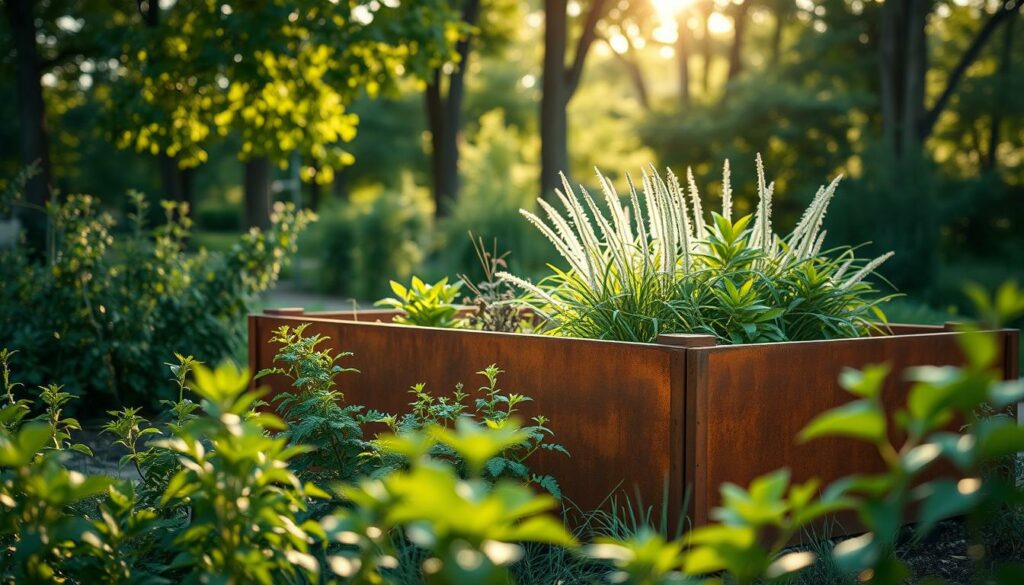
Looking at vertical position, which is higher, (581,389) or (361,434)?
(581,389)

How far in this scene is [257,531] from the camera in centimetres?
202

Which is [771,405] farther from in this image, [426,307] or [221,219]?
[221,219]

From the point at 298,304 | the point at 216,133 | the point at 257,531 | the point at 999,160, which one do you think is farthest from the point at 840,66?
the point at 257,531

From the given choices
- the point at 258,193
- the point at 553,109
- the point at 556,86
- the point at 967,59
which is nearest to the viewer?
the point at 556,86

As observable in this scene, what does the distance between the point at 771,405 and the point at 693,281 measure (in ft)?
2.12

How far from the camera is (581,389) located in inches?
134

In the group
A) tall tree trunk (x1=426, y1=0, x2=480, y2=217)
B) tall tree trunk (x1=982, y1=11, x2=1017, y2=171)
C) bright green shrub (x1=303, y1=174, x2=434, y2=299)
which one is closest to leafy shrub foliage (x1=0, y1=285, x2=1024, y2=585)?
bright green shrub (x1=303, y1=174, x2=434, y2=299)

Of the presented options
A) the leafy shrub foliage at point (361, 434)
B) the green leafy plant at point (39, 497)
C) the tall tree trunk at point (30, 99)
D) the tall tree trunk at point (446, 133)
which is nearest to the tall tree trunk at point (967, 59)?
the tall tree trunk at point (446, 133)

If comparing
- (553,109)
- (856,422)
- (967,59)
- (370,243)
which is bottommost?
(370,243)

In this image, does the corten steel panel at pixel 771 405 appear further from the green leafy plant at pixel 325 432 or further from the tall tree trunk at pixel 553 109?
the tall tree trunk at pixel 553 109

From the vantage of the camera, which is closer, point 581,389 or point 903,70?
point 581,389

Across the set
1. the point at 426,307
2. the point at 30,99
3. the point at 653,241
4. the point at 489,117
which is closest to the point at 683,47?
the point at 489,117

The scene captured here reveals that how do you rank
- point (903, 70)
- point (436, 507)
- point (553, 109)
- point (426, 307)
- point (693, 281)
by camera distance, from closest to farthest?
point (436, 507)
point (693, 281)
point (426, 307)
point (553, 109)
point (903, 70)

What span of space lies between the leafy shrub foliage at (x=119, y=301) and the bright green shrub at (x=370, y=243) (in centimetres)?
1104
